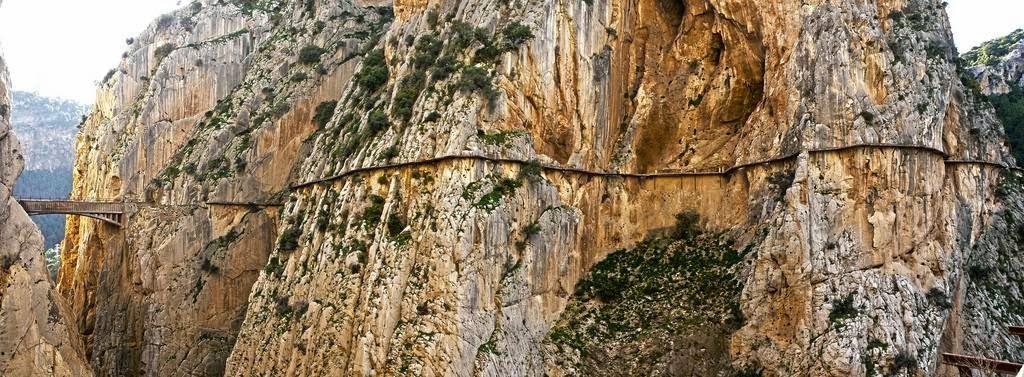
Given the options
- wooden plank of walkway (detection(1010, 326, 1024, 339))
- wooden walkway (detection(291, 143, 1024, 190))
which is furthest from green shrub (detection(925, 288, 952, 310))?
wooden walkway (detection(291, 143, 1024, 190))

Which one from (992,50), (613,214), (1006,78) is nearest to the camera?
(613,214)

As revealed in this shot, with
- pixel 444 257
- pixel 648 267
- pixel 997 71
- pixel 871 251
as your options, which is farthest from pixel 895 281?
pixel 997 71

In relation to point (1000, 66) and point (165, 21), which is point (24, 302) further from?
point (1000, 66)

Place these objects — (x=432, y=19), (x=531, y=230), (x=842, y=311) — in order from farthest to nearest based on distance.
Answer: (x=432, y=19) → (x=531, y=230) → (x=842, y=311)

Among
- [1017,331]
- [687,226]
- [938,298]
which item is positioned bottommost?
[1017,331]

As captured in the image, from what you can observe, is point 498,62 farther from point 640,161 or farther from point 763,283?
point 763,283

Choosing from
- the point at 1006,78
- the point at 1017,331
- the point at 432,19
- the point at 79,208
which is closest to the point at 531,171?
the point at 432,19

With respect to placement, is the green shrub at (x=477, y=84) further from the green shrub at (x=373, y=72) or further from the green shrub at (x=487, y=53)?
the green shrub at (x=373, y=72)

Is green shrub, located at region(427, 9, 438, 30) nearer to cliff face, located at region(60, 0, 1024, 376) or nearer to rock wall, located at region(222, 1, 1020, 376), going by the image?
rock wall, located at region(222, 1, 1020, 376)
